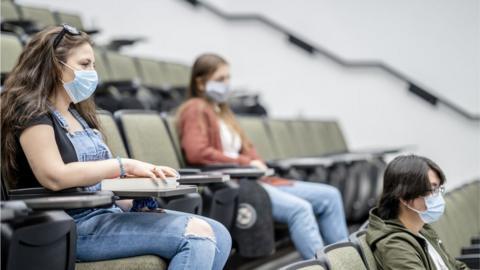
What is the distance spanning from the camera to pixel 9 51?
1191 millimetres

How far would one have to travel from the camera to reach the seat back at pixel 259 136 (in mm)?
1479

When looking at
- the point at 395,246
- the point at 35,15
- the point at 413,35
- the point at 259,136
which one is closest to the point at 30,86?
the point at 395,246

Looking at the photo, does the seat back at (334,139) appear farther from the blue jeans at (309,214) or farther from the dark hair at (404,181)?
the dark hair at (404,181)

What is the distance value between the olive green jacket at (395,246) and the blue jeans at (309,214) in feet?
0.92

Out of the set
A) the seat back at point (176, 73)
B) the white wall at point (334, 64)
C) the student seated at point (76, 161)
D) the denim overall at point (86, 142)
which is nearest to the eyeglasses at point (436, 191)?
the student seated at point (76, 161)

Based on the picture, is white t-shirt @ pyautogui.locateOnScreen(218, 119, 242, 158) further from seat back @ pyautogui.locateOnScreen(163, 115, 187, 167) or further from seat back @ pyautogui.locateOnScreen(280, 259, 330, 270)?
seat back @ pyautogui.locateOnScreen(280, 259, 330, 270)

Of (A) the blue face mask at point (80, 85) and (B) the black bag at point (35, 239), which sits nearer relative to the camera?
(B) the black bag at point (35, 239)

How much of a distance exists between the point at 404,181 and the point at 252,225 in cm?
30

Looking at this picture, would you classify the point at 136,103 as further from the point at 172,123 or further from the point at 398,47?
the point at 398,47

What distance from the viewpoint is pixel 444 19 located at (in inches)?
92.8

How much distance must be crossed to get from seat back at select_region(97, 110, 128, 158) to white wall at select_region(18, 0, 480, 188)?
143 centimetres

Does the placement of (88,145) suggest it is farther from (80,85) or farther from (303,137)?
(303,137)

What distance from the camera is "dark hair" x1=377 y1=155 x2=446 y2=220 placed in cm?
82

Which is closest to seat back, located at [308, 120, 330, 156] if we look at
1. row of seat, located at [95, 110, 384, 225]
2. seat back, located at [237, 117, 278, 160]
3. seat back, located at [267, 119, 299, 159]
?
row of seat, located at [95, 110, 384, 225]
